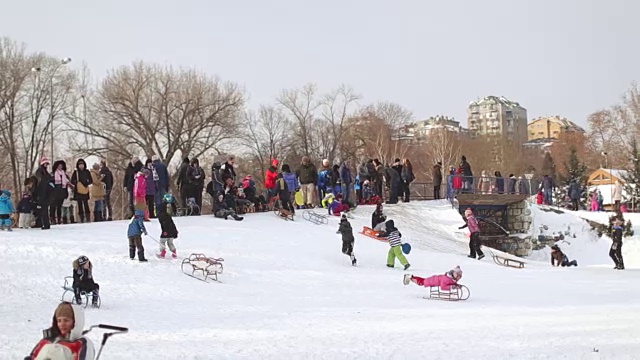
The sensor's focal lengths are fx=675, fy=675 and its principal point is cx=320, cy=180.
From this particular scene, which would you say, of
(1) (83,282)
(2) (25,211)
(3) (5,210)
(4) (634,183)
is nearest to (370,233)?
(2) (25,211)

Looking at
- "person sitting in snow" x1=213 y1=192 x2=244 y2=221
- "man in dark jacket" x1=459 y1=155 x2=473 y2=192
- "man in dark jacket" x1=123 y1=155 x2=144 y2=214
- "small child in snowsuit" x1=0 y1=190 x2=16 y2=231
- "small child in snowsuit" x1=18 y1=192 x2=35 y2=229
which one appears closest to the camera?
"small child in snowsuit" x1=0 y1=190 x2=16 y2=231

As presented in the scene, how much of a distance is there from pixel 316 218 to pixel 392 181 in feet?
17.8

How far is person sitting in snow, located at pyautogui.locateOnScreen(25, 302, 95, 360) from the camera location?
5.73 m

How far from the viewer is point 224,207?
869 inches

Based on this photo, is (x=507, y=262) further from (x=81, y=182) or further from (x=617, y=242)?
(x=81, y=182)

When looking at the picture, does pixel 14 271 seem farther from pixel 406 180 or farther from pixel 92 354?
pixel 406 180

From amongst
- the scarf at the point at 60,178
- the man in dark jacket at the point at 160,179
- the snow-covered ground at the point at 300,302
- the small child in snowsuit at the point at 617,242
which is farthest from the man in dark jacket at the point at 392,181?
the scarf at the point at 60,178

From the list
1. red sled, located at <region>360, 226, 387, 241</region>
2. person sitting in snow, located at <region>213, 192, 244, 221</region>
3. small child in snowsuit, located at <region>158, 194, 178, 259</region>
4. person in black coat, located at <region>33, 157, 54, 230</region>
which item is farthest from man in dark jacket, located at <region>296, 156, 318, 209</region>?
person in black coat, located at <region>33, 157, 54, 230</region>

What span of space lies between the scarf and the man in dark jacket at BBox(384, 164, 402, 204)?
13.3 m

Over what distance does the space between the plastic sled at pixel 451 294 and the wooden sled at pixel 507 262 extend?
8.14 meters

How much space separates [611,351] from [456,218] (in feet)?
63.9

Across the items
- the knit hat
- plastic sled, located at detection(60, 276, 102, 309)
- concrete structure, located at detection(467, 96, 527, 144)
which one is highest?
concrete structure, located at detection(467, 96, 527, 144)

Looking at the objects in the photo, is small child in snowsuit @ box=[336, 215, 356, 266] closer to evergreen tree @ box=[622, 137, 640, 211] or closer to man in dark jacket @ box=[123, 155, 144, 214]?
man in dark jacket @ box=[123, 155, 144, 214]

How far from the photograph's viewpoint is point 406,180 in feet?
94.5
